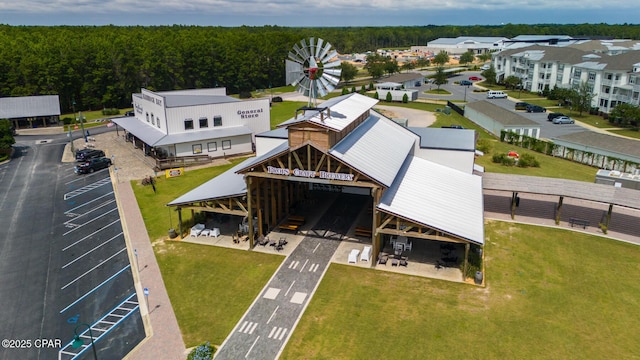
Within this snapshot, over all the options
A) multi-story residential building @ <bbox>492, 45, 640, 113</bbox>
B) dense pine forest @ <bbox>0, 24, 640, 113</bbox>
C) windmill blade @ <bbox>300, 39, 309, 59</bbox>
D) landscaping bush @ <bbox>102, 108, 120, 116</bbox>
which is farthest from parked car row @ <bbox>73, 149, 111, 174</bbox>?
multi-story residential building @ <bbox>492, 45, 640, 113</bbox>

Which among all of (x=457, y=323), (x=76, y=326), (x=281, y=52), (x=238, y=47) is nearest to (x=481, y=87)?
(x=281, y=52)

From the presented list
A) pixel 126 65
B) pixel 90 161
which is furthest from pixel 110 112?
pixel 90 161

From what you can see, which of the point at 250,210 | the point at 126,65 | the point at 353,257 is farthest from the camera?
the point at 126,65

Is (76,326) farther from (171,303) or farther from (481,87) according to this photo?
(481,87)

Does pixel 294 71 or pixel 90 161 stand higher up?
pixel 294 71

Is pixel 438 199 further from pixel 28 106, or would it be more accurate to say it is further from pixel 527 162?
pixel 28 106

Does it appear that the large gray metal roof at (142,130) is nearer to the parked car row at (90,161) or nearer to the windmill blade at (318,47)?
the parked car row at (90,161)
